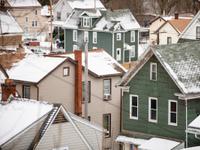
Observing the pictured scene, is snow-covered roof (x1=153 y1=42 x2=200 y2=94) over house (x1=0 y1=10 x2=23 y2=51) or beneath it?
beneath

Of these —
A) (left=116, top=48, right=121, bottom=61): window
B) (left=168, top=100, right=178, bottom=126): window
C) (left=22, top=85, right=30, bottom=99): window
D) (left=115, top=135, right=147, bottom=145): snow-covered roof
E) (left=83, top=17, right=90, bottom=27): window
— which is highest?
(left=83, top=17, right=90, bottom=27): window

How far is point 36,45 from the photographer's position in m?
70.5

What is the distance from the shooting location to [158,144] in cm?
2519

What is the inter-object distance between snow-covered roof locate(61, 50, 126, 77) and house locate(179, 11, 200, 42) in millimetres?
10954

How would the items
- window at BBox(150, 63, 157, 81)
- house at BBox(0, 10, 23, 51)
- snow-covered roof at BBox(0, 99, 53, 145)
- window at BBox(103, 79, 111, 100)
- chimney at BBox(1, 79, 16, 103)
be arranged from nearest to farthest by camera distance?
house at BBox(0, 10, 23, 51) < snow-covered roof at BBox(0, 99, 53, 145) < chimney at BBox(1, 79, 16, 103) < window at BBox(150, 63, 157, 81) < window at BBox(103, 79, 111, 100)

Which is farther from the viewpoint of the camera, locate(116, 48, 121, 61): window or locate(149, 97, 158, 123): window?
locate(116, 48, 121, 61): window

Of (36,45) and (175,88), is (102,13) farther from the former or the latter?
(175,88)

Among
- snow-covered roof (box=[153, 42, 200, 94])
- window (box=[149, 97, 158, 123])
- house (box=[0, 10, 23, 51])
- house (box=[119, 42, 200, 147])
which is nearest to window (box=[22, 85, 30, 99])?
house (box=[0, 10, 23, 51])

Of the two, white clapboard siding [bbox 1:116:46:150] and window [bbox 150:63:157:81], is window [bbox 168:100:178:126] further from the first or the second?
white clapboard siding [bbox 1:116:46:150]

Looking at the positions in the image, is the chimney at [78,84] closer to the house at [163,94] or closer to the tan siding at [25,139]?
the house at [163,94]

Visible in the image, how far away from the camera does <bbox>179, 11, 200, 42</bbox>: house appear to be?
4247cm

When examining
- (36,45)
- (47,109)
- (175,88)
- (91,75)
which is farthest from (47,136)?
(36,45)

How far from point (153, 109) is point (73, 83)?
17.0 ft

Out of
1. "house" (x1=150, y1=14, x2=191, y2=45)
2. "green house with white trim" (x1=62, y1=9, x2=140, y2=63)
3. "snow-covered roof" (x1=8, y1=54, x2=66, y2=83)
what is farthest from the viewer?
"house" (x1=150, y1=14, x2=191, y2=45)
